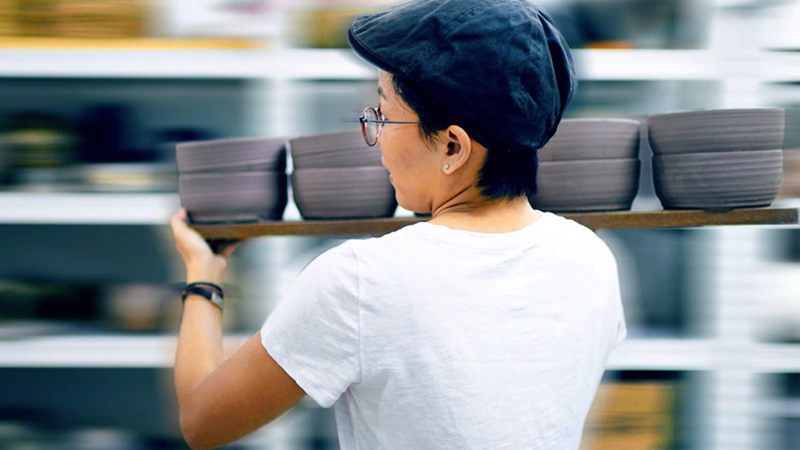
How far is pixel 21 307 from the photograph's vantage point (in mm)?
1720

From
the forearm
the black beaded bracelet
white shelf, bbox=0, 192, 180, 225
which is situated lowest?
white shelf, bbox=0, 192, 180, 225

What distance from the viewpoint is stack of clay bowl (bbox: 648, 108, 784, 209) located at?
38.6 inches

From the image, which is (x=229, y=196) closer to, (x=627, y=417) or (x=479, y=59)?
(x=479, y=59)

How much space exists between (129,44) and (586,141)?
110 cm

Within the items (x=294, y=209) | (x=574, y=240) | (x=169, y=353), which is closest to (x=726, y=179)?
(x=574, y=240)

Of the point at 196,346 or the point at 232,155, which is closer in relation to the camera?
the point at 196,346

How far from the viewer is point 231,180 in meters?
1.04

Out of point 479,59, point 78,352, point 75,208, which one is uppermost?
point 479,59

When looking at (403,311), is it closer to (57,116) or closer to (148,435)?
(57,116)

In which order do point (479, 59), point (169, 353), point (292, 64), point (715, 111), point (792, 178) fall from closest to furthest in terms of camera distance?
1. point (479, 59)
2. point (715, 111)
3. point (792, 178)
4. point (292, 64)
5. point (169, 353)

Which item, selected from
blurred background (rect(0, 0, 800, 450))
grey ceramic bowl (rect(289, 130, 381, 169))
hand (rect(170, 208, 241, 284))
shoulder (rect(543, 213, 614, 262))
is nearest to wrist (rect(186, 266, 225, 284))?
hand (rect(170, 208, 241, 284))

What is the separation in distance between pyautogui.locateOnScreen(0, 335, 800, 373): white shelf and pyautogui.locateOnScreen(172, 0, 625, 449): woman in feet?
3.03

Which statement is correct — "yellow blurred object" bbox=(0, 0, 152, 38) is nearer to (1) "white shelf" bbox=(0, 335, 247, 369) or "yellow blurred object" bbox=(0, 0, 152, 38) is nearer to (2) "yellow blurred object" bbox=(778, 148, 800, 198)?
(1) "white shelf" bbox=(0, 335, 247, 369)

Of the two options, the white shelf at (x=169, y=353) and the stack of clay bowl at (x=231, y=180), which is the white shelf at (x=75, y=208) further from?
the stack of clay bowl at (x=231, y=180)
